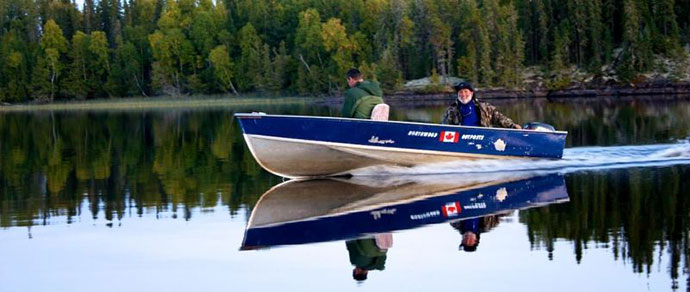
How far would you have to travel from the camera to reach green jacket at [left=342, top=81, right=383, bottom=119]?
65.0 ft

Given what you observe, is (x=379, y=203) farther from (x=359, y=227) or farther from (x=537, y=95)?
(x=537, y=95)

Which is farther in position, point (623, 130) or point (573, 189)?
point (623, 130)

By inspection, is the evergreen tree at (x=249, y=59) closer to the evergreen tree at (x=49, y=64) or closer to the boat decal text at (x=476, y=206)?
the evergreen tree at (x=49, y=64)

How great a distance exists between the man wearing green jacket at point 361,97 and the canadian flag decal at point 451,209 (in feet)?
16.2

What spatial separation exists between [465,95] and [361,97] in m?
2.18

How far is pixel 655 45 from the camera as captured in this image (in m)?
93.8

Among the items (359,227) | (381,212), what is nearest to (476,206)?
(381,212)

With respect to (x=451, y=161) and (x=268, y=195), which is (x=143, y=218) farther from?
(x=451, y=161)

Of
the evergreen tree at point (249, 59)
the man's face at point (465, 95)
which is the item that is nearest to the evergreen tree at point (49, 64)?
the evergreen tree at point (249, 59)

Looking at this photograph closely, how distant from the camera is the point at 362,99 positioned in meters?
19.9

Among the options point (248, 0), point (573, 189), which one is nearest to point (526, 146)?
point (573, 189)

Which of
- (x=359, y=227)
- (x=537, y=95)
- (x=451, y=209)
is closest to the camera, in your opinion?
(x=359, y=227)

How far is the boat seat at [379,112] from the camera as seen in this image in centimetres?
1988

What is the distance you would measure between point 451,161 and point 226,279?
10545 millimetres
